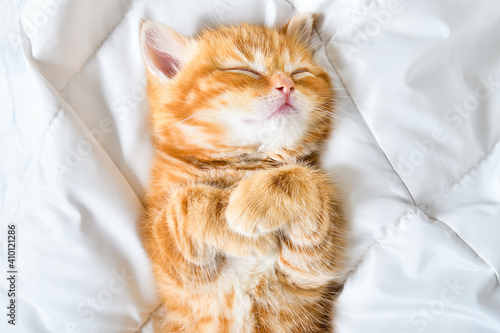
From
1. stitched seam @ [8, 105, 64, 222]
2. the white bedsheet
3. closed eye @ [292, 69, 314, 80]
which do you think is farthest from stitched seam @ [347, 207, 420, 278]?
stitched seam @ [8, 105, 64, 222]

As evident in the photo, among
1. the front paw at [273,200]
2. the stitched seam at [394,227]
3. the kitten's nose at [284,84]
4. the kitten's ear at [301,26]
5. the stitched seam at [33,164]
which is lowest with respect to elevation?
the stitched seam at [33,164]

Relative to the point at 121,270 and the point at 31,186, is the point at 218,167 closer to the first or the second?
the point at 121,270

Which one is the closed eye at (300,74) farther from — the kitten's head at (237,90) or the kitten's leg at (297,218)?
the kitten's leg at (297,218)

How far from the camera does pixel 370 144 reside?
1.04 metres

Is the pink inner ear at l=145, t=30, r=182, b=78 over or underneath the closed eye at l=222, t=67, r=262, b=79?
underneath

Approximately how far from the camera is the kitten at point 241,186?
3.08ft

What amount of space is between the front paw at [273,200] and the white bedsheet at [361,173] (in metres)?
0.12

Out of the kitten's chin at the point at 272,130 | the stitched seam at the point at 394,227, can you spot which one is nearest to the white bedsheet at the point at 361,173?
the stitched seam at the point at 394,227

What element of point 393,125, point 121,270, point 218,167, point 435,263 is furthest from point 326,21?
point 121,270

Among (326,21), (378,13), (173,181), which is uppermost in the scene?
(378,13)

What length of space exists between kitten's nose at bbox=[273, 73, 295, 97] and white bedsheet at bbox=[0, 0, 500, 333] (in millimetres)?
158

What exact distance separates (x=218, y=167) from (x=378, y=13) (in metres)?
0.55

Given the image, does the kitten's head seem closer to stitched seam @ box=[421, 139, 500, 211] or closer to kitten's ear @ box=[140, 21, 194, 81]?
kitten's ear @ box=[140, 21, 194, 81]

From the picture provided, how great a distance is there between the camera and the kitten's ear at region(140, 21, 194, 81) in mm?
1080
